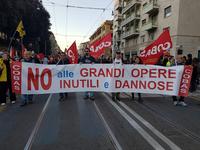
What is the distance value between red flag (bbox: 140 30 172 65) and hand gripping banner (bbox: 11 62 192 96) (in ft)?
2.81

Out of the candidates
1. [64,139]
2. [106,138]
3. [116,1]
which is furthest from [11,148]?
[116,1]

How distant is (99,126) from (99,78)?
12.4 ft

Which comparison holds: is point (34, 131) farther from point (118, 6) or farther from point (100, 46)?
point (118, 6)

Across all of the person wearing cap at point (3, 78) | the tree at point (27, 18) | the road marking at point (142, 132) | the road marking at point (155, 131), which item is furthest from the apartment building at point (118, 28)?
the road marking at point (142, 132)

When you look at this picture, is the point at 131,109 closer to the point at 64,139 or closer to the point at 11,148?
the point at 64,139

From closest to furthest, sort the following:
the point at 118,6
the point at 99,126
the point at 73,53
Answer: the point at 99,126 < the point at 73,53 < the point at 118,6

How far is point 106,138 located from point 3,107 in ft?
15.1

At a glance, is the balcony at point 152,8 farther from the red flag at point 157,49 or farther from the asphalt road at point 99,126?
the asphalt road at point 99,126

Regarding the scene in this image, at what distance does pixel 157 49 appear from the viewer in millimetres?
10273

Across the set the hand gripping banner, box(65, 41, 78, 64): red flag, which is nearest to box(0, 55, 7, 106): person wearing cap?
the hand gripping banner

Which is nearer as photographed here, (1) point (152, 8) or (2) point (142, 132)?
(2) point (142, 132)

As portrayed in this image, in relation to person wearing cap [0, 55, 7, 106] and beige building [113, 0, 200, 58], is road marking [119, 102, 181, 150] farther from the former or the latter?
beige building [113, 0, 200, 58]

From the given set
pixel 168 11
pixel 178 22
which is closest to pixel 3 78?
pixel 178 22

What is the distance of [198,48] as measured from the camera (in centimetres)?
3112
